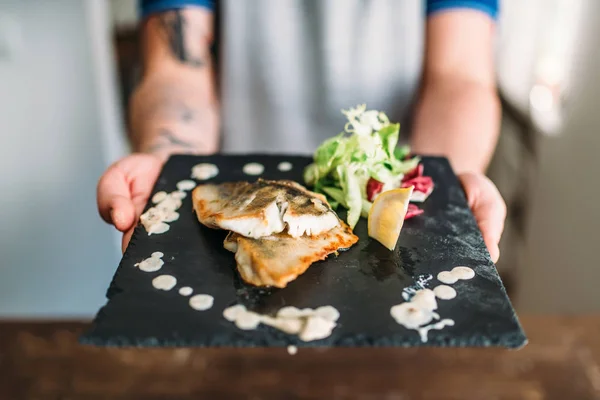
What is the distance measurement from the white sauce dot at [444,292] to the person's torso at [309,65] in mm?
798

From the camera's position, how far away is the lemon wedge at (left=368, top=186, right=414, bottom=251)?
0.77 meters

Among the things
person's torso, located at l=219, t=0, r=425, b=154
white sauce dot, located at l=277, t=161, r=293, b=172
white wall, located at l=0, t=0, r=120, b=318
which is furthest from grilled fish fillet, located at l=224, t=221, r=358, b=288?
white wall, located at l=0, t=0, r=120, b=318

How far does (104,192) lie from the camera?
36.9 inches

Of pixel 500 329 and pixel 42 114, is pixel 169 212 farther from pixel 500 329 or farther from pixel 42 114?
pixel 42 114

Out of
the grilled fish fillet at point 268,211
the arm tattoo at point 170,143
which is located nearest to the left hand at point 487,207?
the grilled fish fillet at point 268,211

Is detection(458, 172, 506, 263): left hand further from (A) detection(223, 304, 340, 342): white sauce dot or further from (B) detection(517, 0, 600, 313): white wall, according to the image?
(B) detection(517, 0, 600, 313): white wall

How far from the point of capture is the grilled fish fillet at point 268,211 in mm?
757

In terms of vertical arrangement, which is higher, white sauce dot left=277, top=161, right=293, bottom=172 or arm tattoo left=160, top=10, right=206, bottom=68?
arm tattoo left=160, top=10, right=206, bottom=68

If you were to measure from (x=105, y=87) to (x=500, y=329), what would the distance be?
1583 millimetres

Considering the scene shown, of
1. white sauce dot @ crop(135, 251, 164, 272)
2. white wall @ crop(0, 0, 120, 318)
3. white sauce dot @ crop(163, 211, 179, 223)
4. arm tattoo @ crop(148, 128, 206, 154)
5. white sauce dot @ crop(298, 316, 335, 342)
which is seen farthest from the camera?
white wall @ crop(0, 0, 120, 318)

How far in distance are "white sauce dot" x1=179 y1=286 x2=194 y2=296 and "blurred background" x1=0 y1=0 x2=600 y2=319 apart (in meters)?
1.30

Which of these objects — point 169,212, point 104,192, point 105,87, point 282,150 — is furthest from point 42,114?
point 169,212

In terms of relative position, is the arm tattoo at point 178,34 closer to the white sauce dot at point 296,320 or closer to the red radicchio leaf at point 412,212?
the red radicchio leaf at point 412,212

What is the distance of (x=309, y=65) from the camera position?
144cm
